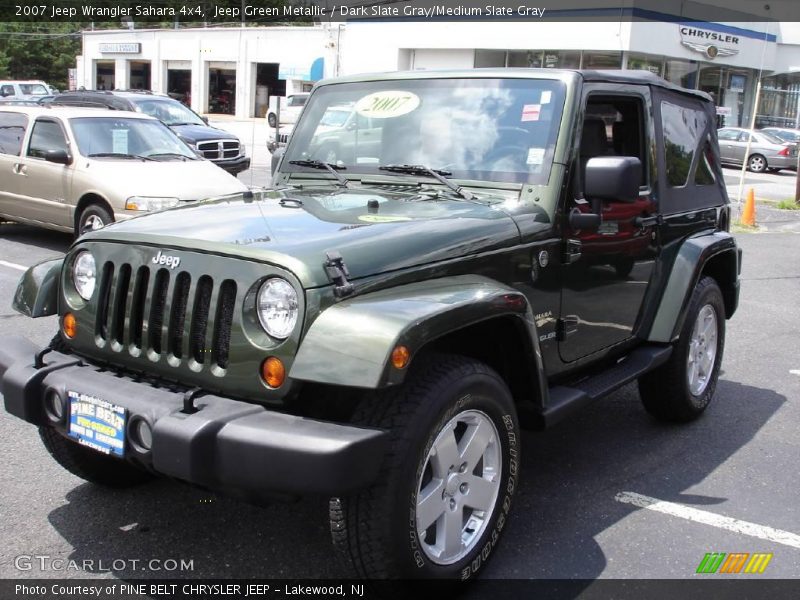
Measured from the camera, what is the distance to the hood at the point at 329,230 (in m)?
3.01

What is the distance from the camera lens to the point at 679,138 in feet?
16.8

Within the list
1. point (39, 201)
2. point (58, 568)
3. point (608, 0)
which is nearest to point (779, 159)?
point (608, 0)

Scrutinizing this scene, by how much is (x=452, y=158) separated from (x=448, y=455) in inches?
65.0

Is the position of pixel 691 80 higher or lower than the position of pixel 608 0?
lower

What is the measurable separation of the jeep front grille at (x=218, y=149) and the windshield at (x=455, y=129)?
11.7 metres

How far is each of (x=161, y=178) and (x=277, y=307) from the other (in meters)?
7.29

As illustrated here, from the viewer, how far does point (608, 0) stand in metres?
32.6

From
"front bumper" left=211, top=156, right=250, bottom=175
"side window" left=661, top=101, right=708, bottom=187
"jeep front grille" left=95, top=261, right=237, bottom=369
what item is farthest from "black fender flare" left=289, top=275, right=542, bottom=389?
"front bumper" left=211, top=156, right=250, bottom=175

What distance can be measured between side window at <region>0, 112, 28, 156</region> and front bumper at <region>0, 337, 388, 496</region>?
9114 mm

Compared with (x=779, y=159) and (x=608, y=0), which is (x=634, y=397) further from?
(x=608, y=0)

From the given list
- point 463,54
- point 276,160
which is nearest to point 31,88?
point 463,54

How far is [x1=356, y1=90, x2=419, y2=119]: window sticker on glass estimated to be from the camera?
4348mm

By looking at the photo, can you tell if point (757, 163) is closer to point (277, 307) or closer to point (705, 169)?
point (705, 169)

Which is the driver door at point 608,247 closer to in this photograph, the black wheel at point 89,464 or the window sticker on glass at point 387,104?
the window sticker on glass at point 387,104
